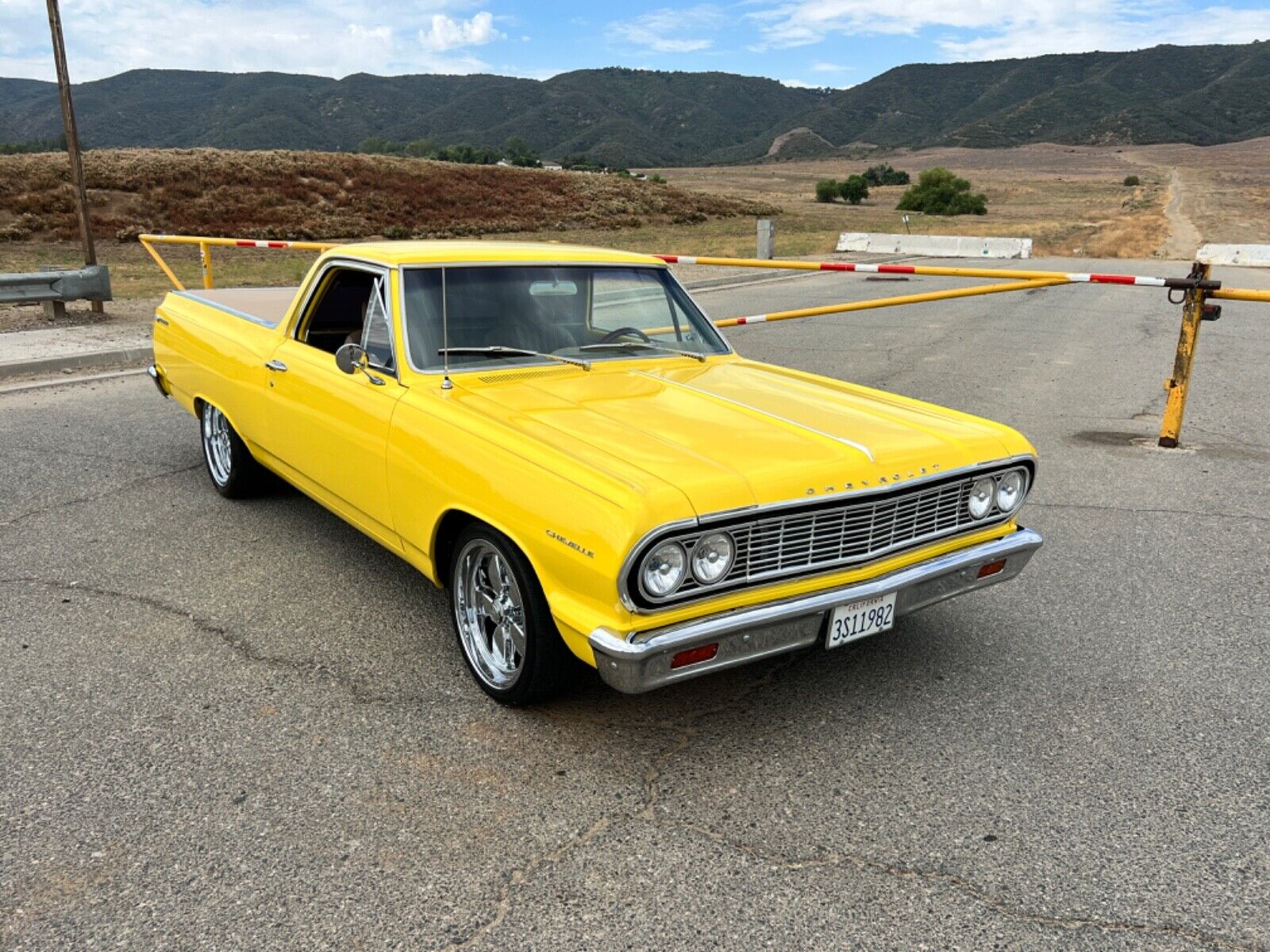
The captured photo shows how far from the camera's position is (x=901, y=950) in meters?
2.39

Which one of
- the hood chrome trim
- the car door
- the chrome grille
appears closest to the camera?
the chrome grille

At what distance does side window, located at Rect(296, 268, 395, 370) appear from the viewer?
4.21 metres

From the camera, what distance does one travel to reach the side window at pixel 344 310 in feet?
13.8

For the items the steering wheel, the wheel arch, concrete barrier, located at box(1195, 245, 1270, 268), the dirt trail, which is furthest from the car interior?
the dirt trail

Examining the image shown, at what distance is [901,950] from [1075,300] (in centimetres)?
1589

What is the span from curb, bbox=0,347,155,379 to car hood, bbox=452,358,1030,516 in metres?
6.81

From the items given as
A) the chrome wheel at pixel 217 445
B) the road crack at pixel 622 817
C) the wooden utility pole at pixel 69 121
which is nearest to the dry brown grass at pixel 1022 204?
the wooden utility pole at pixel 69 121

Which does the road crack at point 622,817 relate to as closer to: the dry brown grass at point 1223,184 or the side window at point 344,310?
the side window at point 344,310

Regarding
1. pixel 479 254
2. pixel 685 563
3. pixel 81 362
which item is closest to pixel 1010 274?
pixel 479 254

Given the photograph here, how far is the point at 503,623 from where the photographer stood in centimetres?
347

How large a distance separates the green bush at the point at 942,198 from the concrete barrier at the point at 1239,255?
2617 centimetres

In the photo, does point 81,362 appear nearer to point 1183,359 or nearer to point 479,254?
point 479,254

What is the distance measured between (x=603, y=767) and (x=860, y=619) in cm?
95

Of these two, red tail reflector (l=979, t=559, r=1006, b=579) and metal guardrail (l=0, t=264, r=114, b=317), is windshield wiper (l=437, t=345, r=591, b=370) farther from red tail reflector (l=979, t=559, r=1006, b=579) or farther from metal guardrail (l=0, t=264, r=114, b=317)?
metal guardrail (l=0, t=264, r=114, b=317)
